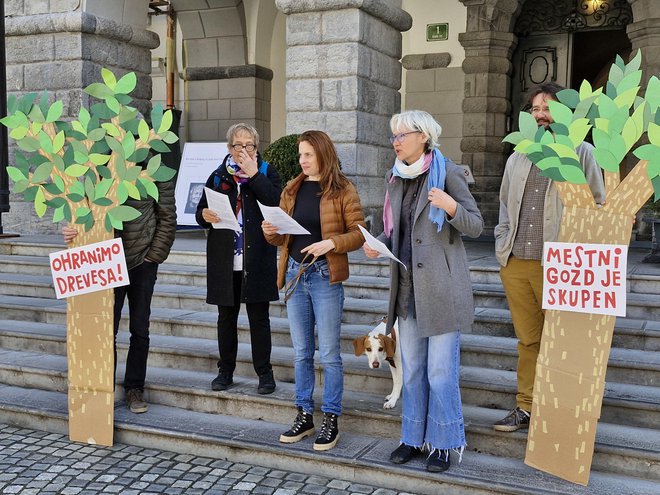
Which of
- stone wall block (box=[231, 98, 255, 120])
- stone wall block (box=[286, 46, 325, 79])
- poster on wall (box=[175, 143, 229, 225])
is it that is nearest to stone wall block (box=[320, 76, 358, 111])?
stone wall block (box=[286, 46, 325, 79])

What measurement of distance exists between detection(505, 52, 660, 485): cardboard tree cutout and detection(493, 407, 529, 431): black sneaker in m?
0.24

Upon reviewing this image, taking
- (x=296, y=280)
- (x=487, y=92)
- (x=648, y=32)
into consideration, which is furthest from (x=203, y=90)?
(x=296, y=280)

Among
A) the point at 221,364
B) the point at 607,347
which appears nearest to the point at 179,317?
the point at 221,364

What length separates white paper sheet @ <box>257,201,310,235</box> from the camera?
160 inches

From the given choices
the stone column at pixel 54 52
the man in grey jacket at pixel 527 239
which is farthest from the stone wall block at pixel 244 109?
the man in grey jacket at pixel 527 239

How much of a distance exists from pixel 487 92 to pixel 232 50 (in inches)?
166

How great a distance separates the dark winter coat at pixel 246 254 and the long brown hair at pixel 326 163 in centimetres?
54

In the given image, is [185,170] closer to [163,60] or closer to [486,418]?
[163,60]

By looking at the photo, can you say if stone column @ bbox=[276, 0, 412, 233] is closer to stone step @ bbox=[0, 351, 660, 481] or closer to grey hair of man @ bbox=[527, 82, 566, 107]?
stone step @ bbox=[0, 351, 660, 481]

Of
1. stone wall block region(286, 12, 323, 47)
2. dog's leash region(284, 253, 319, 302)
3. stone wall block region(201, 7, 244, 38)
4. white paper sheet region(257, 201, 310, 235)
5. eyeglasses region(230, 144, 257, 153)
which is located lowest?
dog's leash region(284, 253, 319, 302)

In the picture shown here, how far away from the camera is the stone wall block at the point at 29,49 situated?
9.62 meters

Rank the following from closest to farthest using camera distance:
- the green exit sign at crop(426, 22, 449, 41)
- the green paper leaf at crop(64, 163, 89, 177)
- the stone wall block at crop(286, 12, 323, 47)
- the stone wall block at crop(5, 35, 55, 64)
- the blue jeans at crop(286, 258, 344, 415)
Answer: the blue jeans at crop(286, 258, 344, 415)
the green paper leaf at crop(64, 163, 89, 177)
the stone wall block at crop(286, 12, 323, 47)
the stone wall block at crop(5, 35, 55, 64)
the green exit sign at crop(426, 22, 449, 41)

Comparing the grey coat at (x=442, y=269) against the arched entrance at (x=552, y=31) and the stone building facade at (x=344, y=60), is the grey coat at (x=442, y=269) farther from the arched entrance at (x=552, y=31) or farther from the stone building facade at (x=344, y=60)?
the arched entrance at (x=552, y=31)

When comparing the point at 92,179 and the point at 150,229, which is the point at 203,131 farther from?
the point at 92,179
